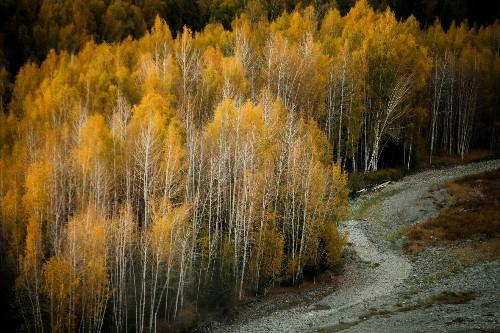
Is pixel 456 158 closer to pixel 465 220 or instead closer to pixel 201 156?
pixel 465 220

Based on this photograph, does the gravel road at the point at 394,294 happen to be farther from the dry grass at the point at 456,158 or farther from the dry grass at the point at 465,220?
the dry grass at the point at 456,158

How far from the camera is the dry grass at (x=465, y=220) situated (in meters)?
47.2

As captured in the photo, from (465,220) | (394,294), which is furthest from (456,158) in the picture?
(394,294)

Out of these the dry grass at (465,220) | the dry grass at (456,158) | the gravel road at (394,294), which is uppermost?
the dry grass at (456,158)

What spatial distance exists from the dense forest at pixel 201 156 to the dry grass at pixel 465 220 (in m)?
7.74

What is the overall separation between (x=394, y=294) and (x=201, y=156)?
58.2 feet

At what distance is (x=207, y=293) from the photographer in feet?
131

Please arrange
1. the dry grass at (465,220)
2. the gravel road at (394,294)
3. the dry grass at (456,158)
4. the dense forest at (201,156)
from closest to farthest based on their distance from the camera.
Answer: the gravel road at (394,294), the dense forest at (201,156), the dry grass at (465,220), the dry grass at (456,158)

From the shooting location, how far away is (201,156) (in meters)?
40.6

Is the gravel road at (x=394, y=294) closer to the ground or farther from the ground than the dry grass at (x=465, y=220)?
closer to the ground

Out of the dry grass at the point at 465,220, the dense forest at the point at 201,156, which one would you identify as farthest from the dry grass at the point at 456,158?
the dry grass at the point at 465,220

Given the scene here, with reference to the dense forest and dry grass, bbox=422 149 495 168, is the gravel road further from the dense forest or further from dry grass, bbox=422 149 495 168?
dry grass, bbox=422 149 495 168

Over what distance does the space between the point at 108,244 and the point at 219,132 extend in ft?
41.8

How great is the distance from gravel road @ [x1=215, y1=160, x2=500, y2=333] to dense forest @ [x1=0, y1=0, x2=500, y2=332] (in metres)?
3.21
